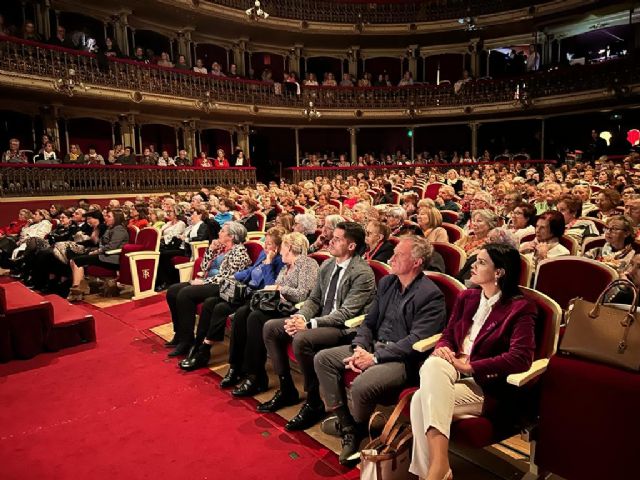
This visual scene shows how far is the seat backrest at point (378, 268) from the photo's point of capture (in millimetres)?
3047

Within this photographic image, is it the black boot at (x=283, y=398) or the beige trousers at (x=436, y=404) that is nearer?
the beige trousers at (x=436, y=404)

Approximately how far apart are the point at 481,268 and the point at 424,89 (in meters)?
16.1

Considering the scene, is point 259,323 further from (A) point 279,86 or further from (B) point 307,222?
(A) point 279,86

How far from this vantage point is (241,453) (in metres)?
2.53

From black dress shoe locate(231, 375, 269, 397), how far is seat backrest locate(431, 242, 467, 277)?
4.74ft

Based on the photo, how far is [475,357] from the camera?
212 cm

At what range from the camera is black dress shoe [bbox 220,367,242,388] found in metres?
3.33

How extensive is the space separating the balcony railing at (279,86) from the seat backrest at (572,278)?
10649 millimetres

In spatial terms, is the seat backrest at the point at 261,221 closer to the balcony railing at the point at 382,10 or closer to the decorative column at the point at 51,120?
the decorative column at the point at 51,120

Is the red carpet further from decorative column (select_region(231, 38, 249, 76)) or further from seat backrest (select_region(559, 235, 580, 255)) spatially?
decorative column (select_region(231, 38, 249, 76))

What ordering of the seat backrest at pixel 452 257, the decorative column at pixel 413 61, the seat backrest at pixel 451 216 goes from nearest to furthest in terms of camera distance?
1. the seat backrest at pixel 452 257
2. the seat backrest at pixel 451 216
3. the decorative column at pixel 413 61

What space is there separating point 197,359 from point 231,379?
46 cm

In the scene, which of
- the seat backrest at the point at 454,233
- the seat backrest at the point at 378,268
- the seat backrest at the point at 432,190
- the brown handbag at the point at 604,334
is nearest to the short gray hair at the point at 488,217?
the seat backrest at the point at 454,233

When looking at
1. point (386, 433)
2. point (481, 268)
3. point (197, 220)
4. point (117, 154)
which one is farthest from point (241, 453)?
point (117, 154)
